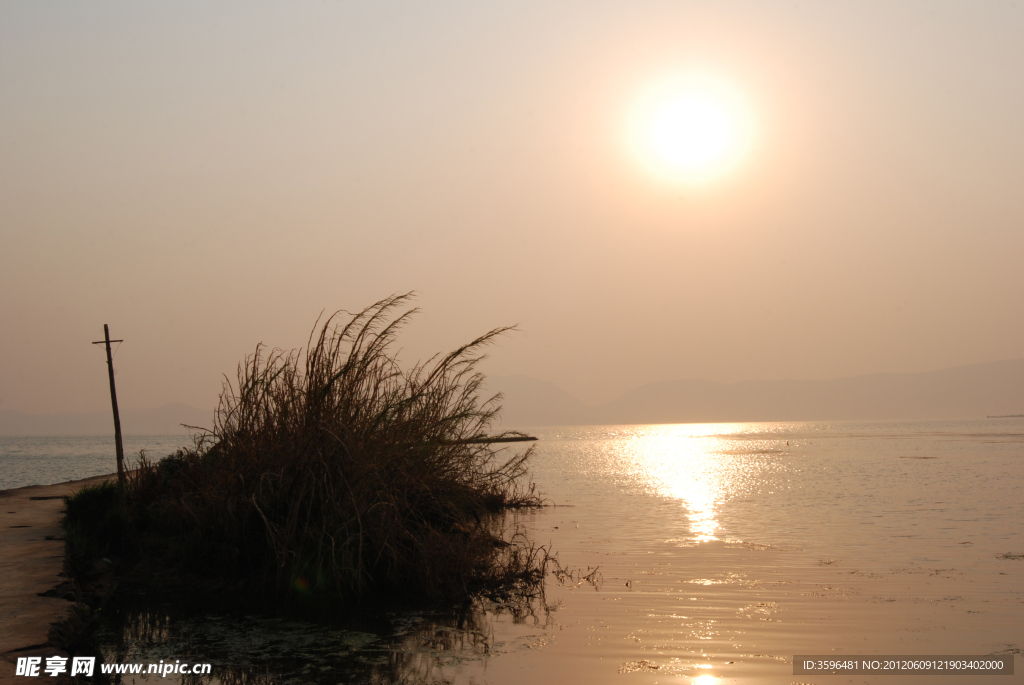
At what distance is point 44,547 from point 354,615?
6.58 meters

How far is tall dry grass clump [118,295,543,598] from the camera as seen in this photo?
1036 cm

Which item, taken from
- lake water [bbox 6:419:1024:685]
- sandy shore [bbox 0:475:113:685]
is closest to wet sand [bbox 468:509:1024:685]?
lake water [bbox 6:419:1024:685]

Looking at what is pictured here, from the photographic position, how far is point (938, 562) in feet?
45.9

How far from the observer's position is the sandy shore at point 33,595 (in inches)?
289

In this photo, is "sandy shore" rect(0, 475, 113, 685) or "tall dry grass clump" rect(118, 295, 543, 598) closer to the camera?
"sandy shore" rect(0, 475, 113, 685)

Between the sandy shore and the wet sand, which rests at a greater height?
the sandy shore

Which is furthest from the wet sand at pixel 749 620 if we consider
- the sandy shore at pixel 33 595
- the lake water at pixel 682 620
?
the sandy shore at pixel 33 595

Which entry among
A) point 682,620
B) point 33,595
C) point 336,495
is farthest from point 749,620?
point 33,595

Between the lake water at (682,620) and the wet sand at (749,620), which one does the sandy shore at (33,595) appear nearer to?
the lake water at (682,620)

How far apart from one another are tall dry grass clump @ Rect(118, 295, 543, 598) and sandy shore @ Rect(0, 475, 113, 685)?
1.68 metres

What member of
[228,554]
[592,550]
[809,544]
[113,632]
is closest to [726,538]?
[809,544]

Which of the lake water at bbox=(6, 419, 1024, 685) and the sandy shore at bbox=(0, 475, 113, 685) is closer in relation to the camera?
the sandy shore at bbox=(0, 475, 113, 685)

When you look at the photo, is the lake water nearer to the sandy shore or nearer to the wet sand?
the wet sand

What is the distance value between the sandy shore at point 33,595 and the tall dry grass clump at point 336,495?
66.1 inches
